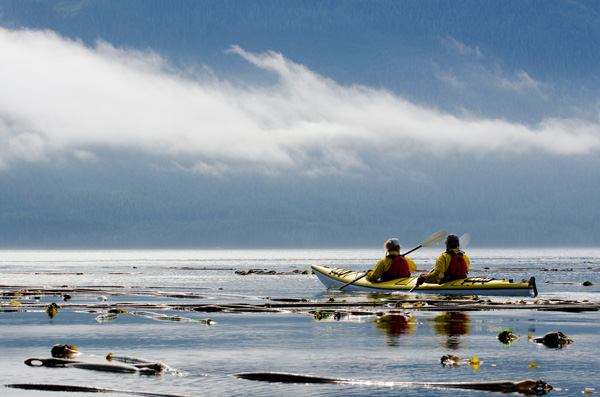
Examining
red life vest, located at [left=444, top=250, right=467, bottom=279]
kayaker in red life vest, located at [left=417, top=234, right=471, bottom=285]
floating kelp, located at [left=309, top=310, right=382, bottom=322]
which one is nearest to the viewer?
floating kelp, located at [left=309, top=310, right=382, bottom=322]

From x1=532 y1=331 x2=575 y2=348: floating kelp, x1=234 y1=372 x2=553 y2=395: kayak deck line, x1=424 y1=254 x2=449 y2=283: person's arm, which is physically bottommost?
x1=234 y1=372 x2=553 y2=395: kayak deck line

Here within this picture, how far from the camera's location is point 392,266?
43.0 meters

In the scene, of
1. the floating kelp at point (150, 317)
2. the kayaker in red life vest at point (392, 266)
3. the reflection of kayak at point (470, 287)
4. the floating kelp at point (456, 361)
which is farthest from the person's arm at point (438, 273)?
the floating kelp at point (456, 361)

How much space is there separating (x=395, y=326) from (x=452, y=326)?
6.64 feet

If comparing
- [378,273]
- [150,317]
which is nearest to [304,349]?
[150,317]

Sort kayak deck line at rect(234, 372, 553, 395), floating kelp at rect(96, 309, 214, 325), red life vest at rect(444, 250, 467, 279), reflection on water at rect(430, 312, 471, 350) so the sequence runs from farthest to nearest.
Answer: red life vest at rect(444, 250, 467, 279) < floating kelp at rect(96, 309, 214, 325) < reflection on water at rect(430, 312, 471, 350) < kayak deck line at rect(234, 372, 553, 395)

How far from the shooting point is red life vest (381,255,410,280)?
42875 millimetres

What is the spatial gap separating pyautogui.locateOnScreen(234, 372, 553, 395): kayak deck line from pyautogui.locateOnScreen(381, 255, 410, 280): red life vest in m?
27.5

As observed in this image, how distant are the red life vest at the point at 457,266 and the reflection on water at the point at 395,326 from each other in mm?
11141

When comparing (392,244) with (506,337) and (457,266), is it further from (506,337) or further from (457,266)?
(506,337)

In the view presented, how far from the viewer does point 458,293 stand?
130ft

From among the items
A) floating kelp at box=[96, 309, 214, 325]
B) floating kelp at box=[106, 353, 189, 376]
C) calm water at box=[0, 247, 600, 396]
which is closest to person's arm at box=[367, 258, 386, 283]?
calm water at box=[0, 247, 600, 396]

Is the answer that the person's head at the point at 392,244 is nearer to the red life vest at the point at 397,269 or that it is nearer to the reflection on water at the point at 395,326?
the red life vest at the point at 397,269

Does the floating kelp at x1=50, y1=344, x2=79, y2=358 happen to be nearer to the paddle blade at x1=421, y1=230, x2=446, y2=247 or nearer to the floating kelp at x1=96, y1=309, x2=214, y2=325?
the floating kelp at x1=96, y1=309, x2=214, y2=325
